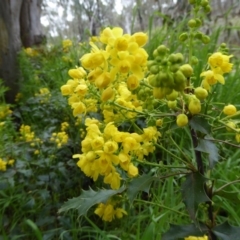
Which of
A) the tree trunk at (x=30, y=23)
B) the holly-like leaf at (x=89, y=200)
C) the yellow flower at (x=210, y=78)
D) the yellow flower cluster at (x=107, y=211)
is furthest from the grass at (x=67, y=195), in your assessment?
the tree trunk at (x=30, y=23)

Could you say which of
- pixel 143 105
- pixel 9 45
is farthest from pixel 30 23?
pixel 143 105

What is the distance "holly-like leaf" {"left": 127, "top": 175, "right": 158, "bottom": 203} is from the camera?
0.79 meters

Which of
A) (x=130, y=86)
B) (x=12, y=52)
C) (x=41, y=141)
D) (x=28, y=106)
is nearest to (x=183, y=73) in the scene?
(x=130, y=86)

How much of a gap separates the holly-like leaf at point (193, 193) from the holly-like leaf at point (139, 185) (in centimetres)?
8

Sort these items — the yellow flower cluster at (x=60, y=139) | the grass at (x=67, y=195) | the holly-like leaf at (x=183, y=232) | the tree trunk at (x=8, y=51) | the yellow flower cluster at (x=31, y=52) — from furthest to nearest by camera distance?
1. the yellow flower cluster at (x=31, y=52)
2. the tree trunk at (x=8, y=51)
3. the yellow flower cluster at (x=60, y=139)
4. the grass at (x=67, y=195)
5. the holly-like leaf at (x=183, y=232)

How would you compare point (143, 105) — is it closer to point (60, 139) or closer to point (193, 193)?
point (193, 193)

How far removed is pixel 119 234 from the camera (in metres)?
1.54

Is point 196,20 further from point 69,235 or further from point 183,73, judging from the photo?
point 69,235

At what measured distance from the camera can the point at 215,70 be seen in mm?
778

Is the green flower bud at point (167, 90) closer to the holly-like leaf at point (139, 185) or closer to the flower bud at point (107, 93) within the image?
the flower bud at point (107, 93)

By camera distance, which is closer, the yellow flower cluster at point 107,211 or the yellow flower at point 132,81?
the yellow flower at point 132,81

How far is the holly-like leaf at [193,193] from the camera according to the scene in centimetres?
73

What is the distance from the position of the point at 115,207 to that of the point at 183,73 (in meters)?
0.57

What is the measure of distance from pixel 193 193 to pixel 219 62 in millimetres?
293
